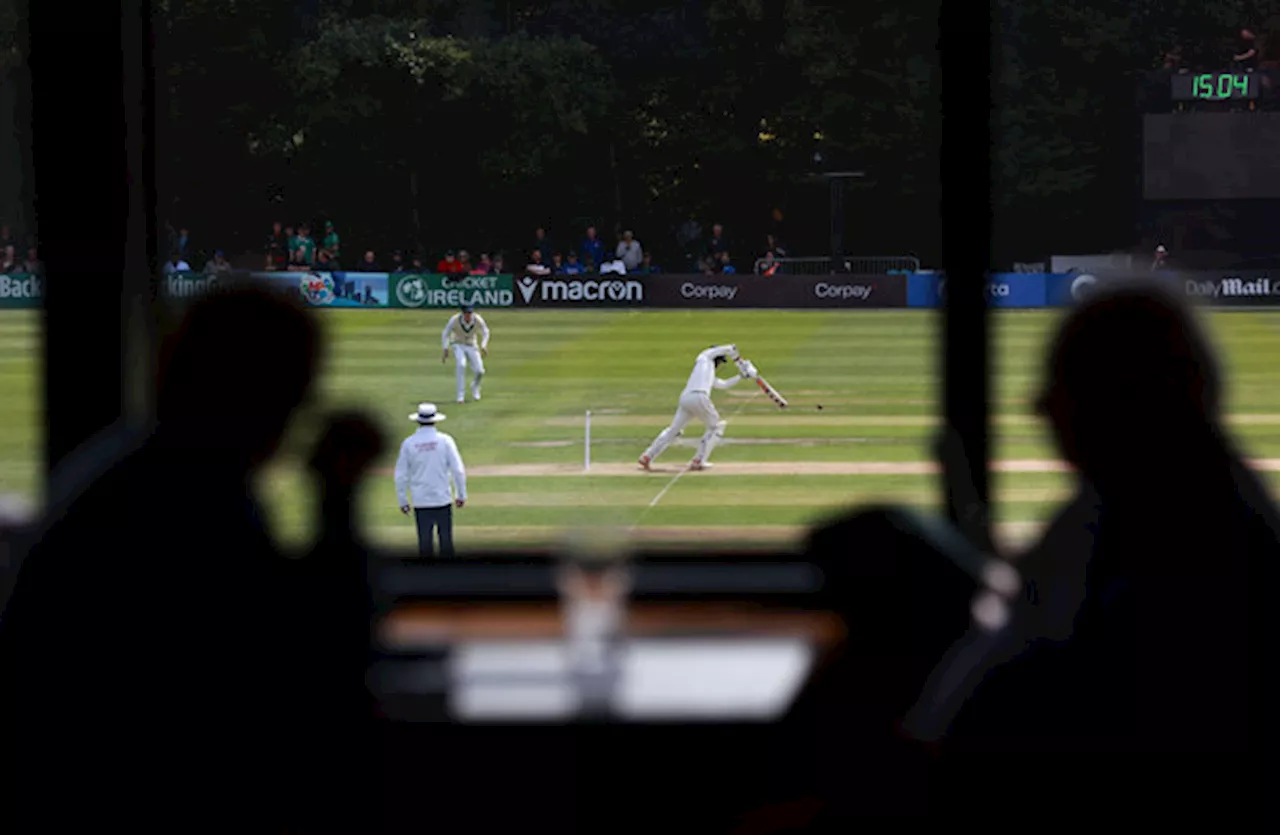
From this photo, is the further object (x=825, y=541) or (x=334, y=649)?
(x=825, y=541)

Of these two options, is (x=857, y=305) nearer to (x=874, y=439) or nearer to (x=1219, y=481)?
(x=874, y=439)

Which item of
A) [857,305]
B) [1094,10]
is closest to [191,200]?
[857,305]

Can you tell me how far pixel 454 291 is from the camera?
29312mm

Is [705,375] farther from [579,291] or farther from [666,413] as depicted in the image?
[579,291]

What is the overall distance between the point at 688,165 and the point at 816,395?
37.6ft

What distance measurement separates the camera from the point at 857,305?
28.0 meters

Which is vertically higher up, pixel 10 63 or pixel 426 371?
pixel 10 63

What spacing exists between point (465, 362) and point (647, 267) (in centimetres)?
1080

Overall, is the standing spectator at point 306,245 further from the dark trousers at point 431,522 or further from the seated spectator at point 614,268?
the dark trousers at point 431,522

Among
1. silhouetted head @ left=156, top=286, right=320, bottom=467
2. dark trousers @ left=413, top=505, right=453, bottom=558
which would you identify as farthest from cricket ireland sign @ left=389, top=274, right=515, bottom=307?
silhouetted head @ left=156, top=286, right=320, bottom=467

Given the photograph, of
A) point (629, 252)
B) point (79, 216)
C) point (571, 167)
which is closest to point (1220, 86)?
point (629, 252)

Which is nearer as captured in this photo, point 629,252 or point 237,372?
point 237,372

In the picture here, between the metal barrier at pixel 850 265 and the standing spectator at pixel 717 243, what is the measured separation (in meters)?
0.80

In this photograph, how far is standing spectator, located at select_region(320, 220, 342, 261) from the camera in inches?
1102
